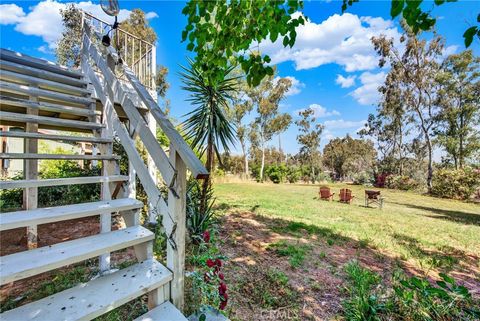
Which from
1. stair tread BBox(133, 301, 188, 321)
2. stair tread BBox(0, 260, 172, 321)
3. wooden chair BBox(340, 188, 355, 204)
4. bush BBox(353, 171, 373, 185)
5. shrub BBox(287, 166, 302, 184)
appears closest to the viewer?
stair tread BBox(0, 260, 172, 321)

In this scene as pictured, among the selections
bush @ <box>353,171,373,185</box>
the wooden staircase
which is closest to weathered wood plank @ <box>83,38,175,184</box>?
the wooden staircase

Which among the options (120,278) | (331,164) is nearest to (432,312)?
(120,278)

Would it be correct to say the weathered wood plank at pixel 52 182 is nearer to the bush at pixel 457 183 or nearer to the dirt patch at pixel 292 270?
the dirt patch at pixel 292 270

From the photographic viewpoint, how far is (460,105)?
16297 millimetres

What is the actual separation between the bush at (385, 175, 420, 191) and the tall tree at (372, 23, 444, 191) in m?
1.29

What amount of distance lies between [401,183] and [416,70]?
26.9 feet

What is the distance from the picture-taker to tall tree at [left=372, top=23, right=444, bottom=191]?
15.8m

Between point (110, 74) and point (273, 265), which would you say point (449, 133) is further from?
point (110, 74)

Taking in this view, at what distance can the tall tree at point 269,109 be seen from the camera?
23.5 m

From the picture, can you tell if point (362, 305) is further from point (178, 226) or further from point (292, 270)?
point (178, 226)

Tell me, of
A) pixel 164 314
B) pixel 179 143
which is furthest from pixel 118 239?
pixel 179 143

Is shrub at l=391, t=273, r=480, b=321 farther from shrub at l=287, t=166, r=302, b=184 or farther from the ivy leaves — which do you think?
shrub at l=287, t=166, r=302, b=184

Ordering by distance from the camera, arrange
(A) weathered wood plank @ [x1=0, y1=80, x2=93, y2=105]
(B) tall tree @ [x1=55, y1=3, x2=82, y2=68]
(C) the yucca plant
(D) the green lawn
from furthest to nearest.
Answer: (B) tall tree @ [x1=55, y1=3, x2=82, y2=68] < (D) the green lawn < (C) the yucca plant < (A) weathered wood plank @ [x1=0, y1=80, x2=93, y2=105]

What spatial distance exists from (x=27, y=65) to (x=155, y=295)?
3.39 metres
